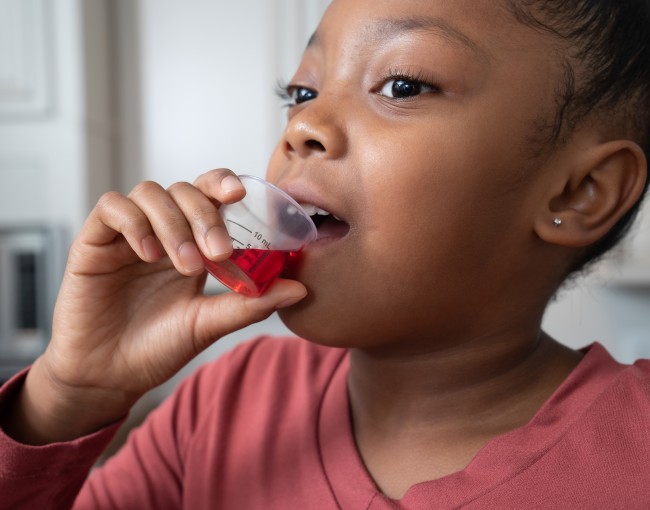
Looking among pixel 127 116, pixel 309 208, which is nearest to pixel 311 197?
pixel 309 208

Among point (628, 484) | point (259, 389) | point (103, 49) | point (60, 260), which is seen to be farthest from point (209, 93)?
point (628, 484)

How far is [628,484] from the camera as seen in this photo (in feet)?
2.12

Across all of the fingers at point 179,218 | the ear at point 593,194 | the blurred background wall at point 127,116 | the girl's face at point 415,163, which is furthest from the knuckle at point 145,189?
the blurred background wall at point 127,116

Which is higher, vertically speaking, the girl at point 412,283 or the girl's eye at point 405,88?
the girl's eye at point 405,88

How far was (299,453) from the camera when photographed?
2.68 ft

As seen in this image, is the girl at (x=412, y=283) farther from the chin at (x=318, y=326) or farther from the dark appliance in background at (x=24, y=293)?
the dark appliance in background at (x=24, y=293)

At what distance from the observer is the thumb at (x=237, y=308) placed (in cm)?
68

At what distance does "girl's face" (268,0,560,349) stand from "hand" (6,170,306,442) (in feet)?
0.35

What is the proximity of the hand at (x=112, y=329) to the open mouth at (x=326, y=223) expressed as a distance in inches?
3.9

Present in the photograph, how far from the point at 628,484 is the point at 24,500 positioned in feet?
1.89

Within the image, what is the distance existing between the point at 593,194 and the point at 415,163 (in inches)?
8.2

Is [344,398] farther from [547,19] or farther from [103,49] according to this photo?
[103,49]

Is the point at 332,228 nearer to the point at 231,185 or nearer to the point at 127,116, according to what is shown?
the point at 231,185

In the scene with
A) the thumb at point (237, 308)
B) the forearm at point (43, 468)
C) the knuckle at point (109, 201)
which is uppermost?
the knuckle at point (109, 201)
